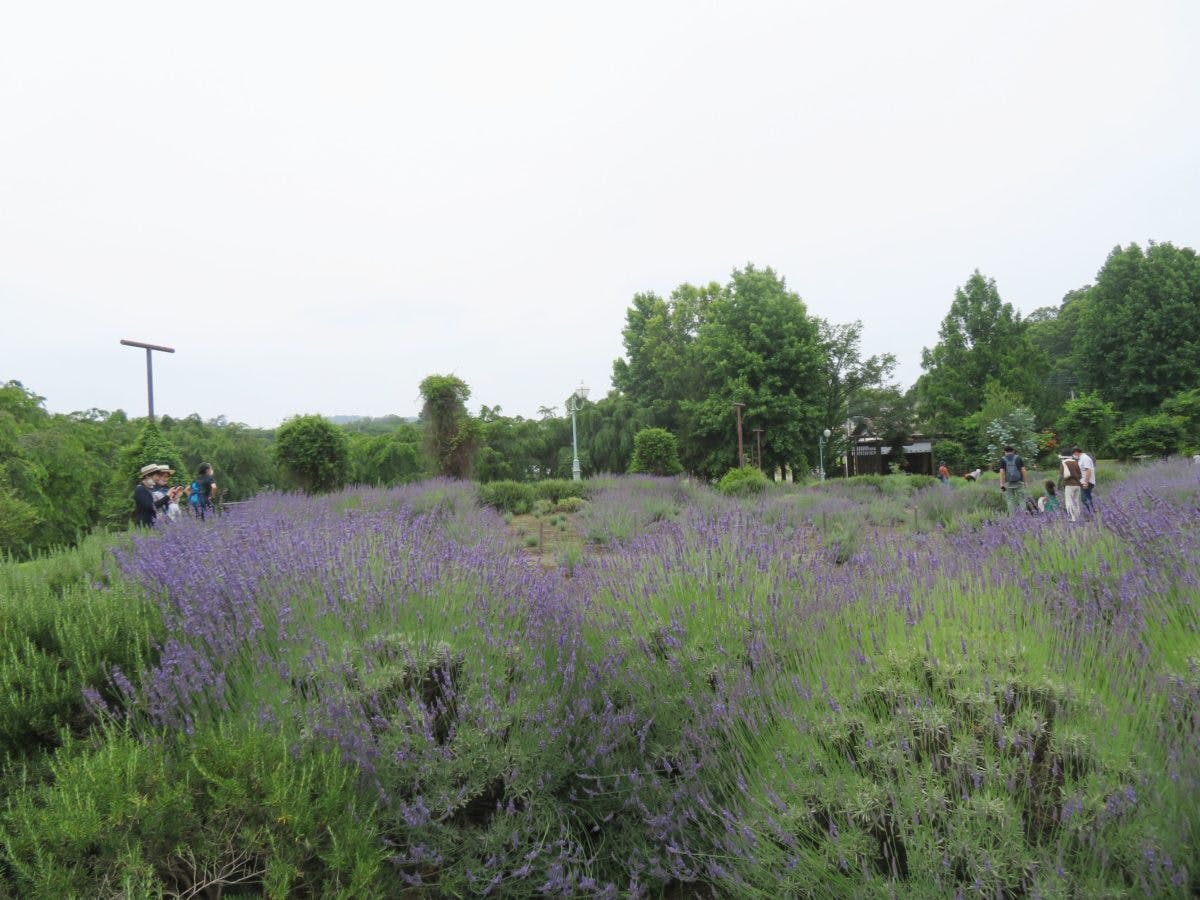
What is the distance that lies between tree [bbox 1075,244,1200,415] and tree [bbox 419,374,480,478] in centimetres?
3092

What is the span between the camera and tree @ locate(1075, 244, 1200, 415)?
32906mm

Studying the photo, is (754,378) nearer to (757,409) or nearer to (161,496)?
(757,409)

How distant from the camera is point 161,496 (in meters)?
8.87

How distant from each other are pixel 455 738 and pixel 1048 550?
313cm

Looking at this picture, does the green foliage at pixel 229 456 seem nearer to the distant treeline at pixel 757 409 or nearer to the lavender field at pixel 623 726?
the distant treeline at pixel 757 409

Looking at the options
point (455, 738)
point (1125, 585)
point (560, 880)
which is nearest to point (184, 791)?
point (455, 738)

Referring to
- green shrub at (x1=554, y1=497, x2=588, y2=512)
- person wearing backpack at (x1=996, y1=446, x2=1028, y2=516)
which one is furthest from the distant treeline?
person wearing backpack at (x1=996, y1=446, x2=1028, y2=516)

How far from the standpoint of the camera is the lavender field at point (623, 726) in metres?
1.89

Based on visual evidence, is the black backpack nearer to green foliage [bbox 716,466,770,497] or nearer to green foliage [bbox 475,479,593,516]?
green foliage [bbox 716,466,770,497]

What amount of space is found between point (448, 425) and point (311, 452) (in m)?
4.93

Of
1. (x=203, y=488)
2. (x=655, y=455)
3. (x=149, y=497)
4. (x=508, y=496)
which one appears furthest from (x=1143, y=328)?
(x=149, y=497)

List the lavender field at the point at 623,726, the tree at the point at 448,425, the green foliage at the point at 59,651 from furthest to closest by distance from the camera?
the tree at the point at 448,425, the green foliage at the point at 59,651, the lavender field at the point at 623,726

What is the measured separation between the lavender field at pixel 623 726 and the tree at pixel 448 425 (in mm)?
17168

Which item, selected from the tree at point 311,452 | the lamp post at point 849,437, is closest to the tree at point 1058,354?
the lamp post at point 849,437
